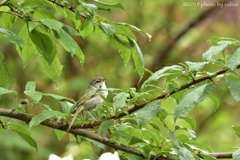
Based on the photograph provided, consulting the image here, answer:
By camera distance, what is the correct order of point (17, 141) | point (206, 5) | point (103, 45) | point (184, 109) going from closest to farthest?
point (184, 109) < point (17, 141) < point (206, 5) < point (103, 45)

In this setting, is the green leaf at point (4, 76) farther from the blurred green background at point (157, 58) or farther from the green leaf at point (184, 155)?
the blurred green background at point (157, 58)

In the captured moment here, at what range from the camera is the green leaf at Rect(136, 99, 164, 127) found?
146 cm

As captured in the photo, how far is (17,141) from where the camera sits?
16.8ft

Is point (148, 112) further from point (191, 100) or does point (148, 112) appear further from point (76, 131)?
point (76, 131)

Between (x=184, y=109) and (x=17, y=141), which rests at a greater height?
(x=184, y=109)

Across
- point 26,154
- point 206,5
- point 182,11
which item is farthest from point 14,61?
point 206,5

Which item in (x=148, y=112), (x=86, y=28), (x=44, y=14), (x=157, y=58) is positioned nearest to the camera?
(x=148, y=112)

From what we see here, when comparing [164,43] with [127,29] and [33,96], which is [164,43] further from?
[33,96]

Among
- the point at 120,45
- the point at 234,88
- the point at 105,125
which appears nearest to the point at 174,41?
the point at 120,45

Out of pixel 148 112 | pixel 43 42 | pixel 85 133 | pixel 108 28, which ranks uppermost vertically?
pixel 108 28

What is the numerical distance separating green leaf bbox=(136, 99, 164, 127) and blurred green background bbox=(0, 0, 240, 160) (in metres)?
4.51

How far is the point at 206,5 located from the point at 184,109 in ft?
18.4

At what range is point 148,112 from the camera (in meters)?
1.47

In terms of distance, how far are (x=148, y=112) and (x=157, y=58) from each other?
490cm
